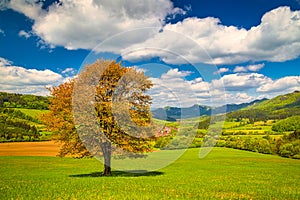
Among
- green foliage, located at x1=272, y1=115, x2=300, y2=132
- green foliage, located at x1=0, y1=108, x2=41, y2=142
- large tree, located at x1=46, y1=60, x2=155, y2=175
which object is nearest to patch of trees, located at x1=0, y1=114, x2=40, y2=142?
green foliage, located at x1=0, y1=108, x2=41, y2=142

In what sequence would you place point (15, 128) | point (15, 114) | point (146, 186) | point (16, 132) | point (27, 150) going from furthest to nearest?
point (15, 114) < point (15, 128) < point (16, 132) < point (27, 150) < point (146, 186)

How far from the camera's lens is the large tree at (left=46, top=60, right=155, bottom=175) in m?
24.2

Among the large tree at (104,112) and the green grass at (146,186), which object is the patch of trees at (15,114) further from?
the large tree at (104,112)

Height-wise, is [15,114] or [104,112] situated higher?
[15,114]

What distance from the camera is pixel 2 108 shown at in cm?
17962

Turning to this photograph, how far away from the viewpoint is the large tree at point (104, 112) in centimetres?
2423

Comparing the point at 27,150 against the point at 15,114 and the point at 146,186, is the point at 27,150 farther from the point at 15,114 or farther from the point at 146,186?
the point at 15,114

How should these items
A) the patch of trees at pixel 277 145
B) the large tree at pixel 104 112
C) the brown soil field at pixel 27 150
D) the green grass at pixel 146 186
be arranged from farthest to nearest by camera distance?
the patch of trees at pixel 277 145
the brown soil field at pixel 27 150
the large tree at pixel 104 112
the green grass at pixel 146 186

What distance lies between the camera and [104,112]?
2472cm

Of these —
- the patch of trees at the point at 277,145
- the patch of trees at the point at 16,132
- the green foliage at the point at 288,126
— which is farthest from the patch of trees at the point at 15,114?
the green foliage at the point at 288,126

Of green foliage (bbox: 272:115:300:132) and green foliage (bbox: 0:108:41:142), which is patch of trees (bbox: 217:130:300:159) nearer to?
green foliage (bbox: 272:115:300:132)

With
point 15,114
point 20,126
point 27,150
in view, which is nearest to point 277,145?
point 27,150

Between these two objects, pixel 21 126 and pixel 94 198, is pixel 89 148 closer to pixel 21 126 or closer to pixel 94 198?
pixel 94 198

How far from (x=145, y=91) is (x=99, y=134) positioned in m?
6.51
